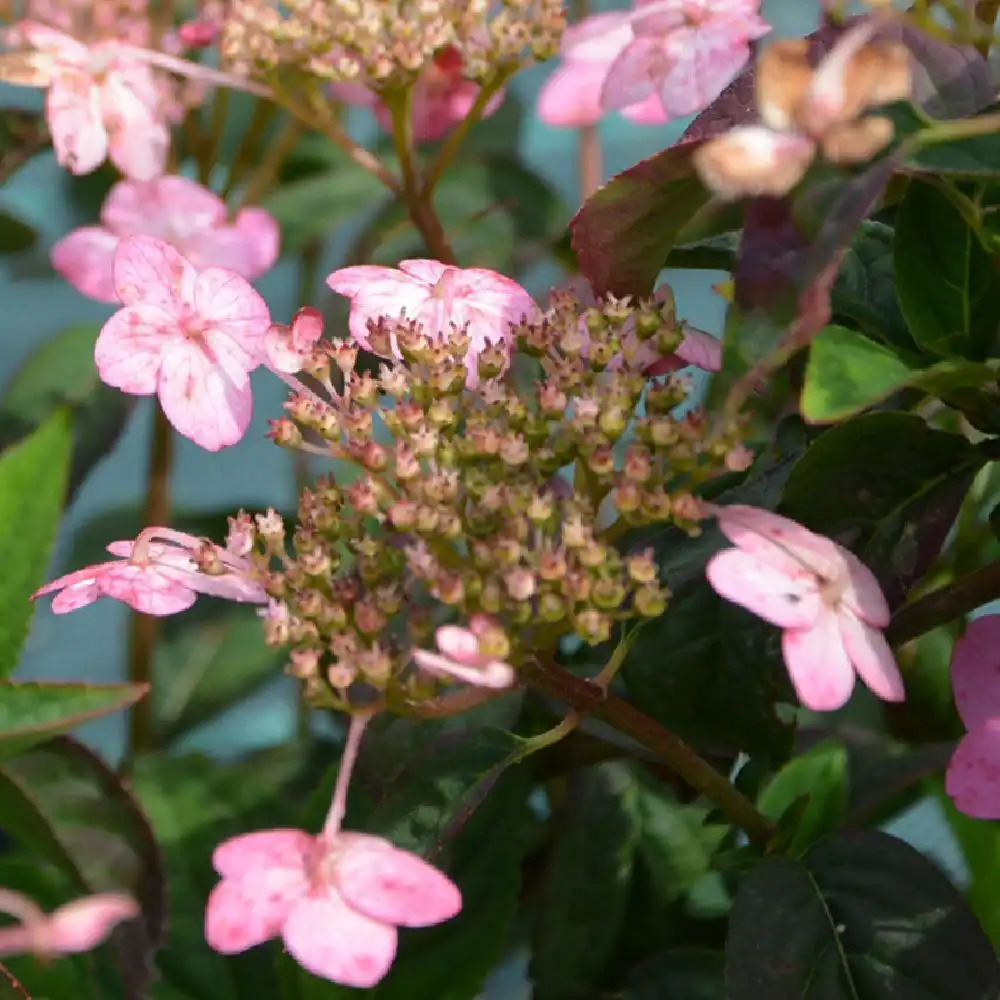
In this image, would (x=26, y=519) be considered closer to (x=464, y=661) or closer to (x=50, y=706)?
(x=50, y=706)

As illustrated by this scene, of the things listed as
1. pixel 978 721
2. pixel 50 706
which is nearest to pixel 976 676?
pixel 978 721

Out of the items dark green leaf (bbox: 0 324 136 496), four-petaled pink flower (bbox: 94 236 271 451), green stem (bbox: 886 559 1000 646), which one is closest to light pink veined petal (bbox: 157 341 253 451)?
four-petaled pink flower (bbox: 94 236 271 451)

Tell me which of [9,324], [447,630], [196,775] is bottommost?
[9,324]

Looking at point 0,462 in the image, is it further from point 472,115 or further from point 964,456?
point 964,456

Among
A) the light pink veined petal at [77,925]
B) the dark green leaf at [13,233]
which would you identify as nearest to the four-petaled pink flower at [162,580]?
the light pink veined petal at [77,925]

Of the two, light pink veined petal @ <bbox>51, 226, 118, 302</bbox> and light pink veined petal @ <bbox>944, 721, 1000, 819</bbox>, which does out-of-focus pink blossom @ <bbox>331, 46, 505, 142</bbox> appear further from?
light pink veined petal @ <bbox>944, 721, 1000, 819</bbox>

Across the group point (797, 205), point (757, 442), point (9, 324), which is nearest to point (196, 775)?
point (757, 442)
